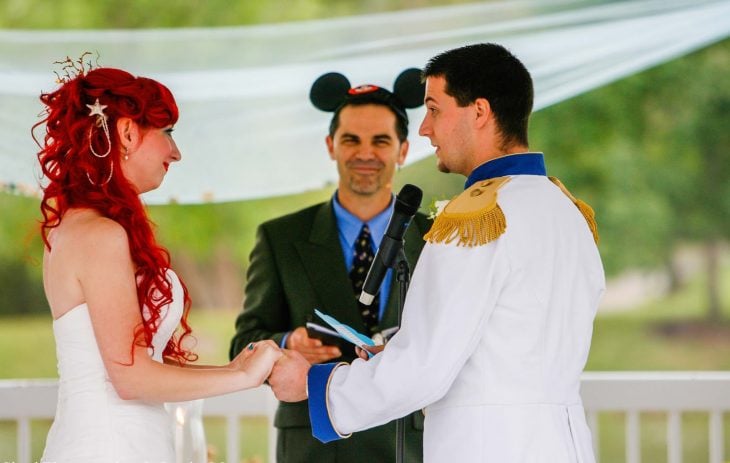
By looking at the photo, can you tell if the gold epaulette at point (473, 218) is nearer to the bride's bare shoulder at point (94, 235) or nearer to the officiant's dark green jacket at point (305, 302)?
the bride's bare shoulder at point (94, 235)

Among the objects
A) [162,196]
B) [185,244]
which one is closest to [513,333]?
[162,196]

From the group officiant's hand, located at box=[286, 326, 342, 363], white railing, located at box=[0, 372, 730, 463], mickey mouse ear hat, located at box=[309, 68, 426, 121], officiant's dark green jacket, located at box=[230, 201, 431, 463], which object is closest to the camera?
officiant's hand, located at box=[286, 326, 342, 363]

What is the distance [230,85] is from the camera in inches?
168

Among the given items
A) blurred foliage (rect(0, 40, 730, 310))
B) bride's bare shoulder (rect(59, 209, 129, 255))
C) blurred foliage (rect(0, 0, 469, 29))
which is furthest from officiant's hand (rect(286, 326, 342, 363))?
blurred foliage (rect(0, 40, 730, 310))

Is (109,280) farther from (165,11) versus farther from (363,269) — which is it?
(165,11)

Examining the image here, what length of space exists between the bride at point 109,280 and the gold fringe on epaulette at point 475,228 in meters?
0.64

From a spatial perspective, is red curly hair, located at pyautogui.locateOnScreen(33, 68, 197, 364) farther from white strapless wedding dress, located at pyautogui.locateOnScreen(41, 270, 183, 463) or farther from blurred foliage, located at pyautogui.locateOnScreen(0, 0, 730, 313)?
blurred foliage, located at pyautogui.locateOnScreen(0, 0, 730, 313)

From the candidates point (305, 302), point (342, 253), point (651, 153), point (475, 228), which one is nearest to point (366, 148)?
point (342, 253)

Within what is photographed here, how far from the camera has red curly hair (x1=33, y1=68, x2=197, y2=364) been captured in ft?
8.33

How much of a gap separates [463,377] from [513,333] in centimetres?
15

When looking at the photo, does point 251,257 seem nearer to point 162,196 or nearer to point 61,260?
point 162,196

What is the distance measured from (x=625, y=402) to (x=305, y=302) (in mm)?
1302

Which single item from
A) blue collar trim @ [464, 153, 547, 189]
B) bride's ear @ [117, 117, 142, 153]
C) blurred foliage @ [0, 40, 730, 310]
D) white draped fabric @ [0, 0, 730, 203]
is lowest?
blue collar trim @ [464, 153, 547, 189]

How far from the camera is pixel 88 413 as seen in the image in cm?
251
